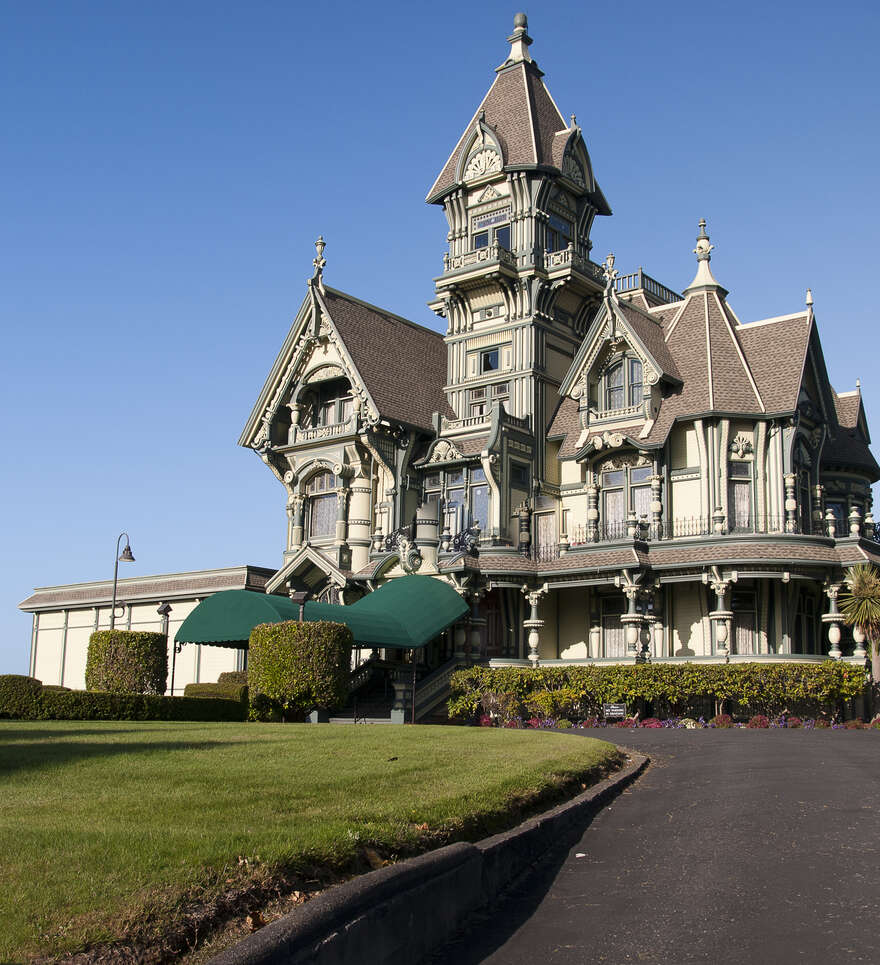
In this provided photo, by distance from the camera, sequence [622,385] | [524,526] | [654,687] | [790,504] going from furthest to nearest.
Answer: [524,526] → [622,385] → [790,504] → [654,687]

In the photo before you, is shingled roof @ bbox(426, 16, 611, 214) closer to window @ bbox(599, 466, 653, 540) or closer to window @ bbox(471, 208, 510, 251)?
window @ bbox(471, 208, 510, 251)

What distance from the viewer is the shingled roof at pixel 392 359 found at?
147ft

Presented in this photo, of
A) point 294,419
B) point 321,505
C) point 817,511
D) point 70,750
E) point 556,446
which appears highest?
point 294,419

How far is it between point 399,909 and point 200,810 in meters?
2.59

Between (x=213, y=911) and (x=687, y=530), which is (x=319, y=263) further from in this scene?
(x=213, y=911)

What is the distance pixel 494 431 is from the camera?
41.8 metres

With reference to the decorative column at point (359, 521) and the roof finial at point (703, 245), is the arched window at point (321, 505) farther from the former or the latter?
the roof finial at point (703, 245)

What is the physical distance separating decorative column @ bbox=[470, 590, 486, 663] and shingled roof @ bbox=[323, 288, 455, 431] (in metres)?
8.36

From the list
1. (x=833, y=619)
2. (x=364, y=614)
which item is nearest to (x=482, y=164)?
(x=364, y=614)

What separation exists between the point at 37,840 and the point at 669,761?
15.7 metres

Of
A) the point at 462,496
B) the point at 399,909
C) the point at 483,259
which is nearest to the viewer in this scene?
the point at 399,909

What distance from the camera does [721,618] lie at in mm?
36125

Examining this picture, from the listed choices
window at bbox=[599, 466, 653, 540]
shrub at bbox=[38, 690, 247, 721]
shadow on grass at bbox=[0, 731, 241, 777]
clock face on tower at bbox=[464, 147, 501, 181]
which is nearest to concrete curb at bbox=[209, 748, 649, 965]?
shadow on grass at bbox=[0, 731, 241, 777]

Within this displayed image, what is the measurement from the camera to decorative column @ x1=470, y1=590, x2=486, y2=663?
130 feet
